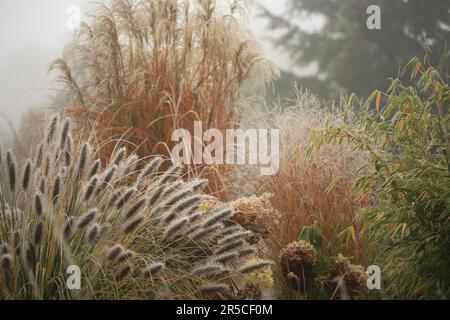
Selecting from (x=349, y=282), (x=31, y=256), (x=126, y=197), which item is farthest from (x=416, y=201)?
(x=31, y=256)

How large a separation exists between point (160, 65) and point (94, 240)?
2.52m

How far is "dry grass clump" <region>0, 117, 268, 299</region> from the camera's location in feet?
7.19

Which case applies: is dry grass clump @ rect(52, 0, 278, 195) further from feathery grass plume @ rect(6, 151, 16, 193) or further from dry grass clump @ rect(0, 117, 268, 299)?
feathery grass plume @ rect(6, 151, 16, 193)

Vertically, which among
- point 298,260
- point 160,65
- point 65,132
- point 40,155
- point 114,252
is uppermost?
point 160,65

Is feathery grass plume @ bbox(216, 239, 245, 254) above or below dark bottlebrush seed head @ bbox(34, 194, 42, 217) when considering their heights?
below

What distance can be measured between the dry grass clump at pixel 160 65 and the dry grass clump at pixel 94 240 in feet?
5.00

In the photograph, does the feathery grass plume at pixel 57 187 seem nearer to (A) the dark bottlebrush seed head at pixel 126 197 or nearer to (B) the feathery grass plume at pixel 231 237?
(A) the dark bottlebrush seed head at pixel 126 197

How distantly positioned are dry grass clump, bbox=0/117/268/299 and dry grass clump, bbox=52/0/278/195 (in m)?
1.52

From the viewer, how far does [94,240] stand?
217cm

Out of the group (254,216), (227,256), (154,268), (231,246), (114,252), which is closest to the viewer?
(114,252)

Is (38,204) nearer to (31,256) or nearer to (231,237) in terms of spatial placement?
(31,256)

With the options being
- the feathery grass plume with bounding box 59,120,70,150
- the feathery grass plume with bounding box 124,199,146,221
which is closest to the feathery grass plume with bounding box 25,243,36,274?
the feathery grass plume with bounding box 124,199,146,221

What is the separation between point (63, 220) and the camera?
8.24 feet

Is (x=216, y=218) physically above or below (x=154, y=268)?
above
